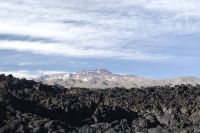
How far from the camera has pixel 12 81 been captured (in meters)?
129

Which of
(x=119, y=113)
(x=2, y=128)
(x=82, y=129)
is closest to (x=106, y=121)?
(x=119, y=113)

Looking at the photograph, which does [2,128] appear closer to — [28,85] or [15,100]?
[15,100]

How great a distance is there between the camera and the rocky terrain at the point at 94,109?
9144 centimetres

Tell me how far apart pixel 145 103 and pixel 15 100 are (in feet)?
93.8

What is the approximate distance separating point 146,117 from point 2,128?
31340 millimetres

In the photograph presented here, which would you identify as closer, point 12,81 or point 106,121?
point 106,121

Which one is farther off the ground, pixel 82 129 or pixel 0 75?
pixel 0 75

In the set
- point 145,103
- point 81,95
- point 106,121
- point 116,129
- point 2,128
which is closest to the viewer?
point 2,128

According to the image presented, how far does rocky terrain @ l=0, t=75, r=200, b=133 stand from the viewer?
91.4 metres

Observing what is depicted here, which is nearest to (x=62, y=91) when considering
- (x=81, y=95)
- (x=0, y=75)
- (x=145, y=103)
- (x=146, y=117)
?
(x=81, y=95)

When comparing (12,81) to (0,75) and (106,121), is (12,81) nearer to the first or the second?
(0,75)

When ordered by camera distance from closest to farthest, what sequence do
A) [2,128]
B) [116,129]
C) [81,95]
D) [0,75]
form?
[2,128] → [116,129] → [81,95] → [0,75]

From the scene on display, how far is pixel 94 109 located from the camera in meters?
110

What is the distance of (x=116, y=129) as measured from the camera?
9325 cm
